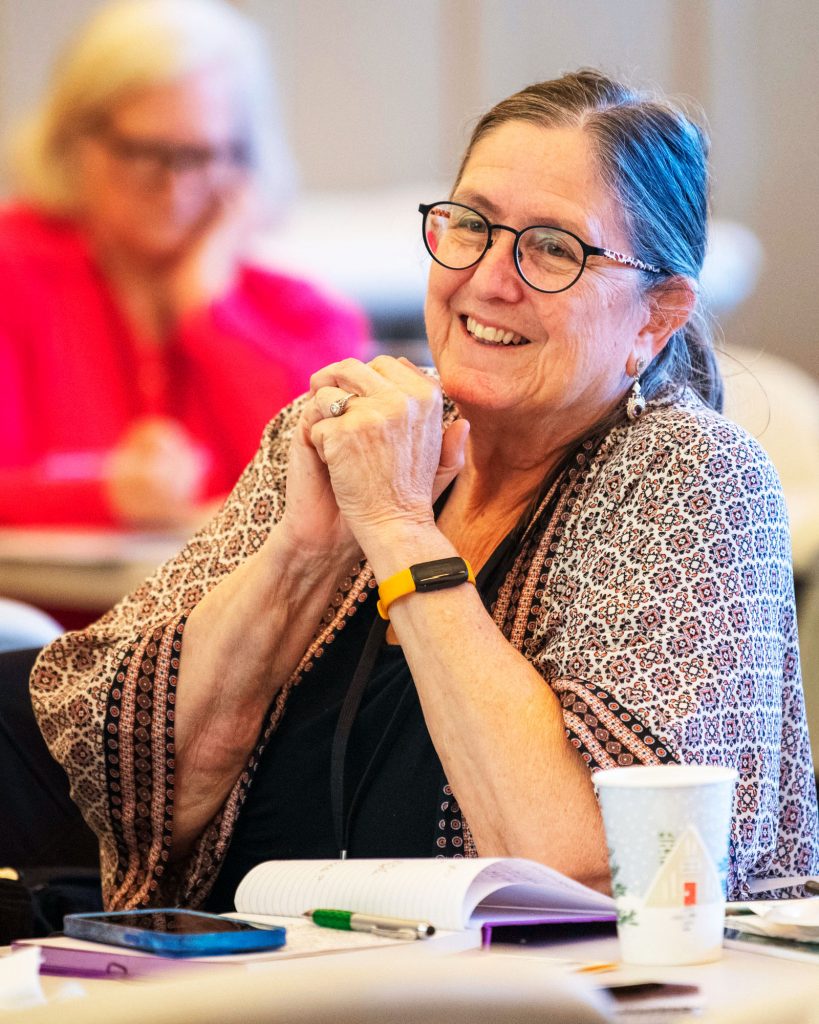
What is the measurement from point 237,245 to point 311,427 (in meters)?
3.02

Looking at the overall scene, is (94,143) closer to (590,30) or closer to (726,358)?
(590,30)

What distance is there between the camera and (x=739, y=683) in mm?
1136

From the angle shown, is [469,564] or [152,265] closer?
[469,564]

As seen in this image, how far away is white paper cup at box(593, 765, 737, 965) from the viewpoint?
2.64ft

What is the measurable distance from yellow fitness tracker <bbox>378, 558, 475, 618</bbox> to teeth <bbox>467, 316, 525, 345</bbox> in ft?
0.82

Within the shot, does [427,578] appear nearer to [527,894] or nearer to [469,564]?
[469,564]

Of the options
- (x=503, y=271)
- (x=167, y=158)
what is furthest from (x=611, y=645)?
(x=167, y=158)

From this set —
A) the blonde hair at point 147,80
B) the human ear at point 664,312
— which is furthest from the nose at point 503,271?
the blonde hair at point 147,80

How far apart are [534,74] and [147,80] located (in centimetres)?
119

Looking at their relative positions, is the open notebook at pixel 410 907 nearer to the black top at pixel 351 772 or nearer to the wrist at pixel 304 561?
the black top at pixel 351 772

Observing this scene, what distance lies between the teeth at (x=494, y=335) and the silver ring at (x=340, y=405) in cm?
14

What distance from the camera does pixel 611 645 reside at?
1.15m

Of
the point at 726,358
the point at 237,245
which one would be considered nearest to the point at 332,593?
the point at 726,358

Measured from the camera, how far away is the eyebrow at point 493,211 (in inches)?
51.6
